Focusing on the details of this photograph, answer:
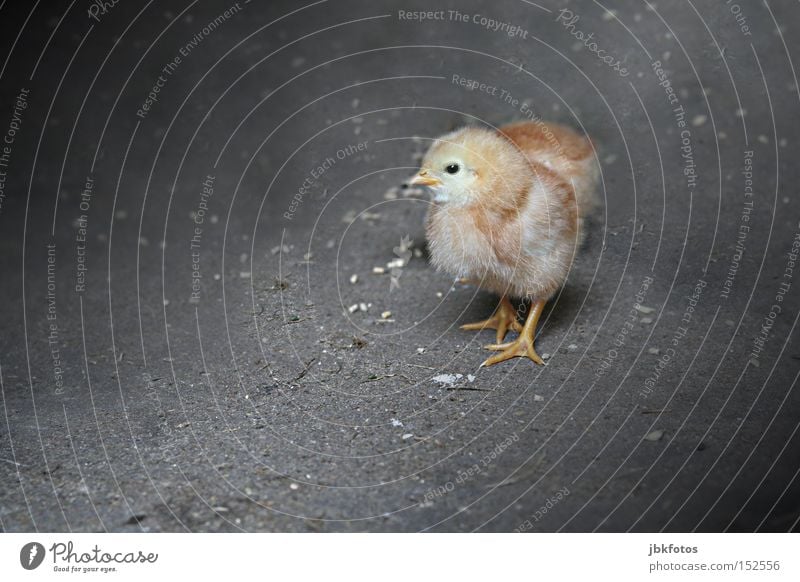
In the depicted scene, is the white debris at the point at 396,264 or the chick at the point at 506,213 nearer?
the chick at the point at 506,213

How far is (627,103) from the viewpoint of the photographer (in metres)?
2.21

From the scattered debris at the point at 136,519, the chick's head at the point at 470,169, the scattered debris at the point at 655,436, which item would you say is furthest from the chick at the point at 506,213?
the scattered debris at the point at 136,519

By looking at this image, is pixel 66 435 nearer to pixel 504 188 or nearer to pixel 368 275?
pixel 368 275

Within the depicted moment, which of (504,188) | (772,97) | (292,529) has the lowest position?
(292,529)

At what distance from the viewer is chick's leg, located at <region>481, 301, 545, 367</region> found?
183 centimetres

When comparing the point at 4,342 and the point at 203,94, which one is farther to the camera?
the point at 203,94

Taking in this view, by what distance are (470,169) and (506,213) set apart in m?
0.13

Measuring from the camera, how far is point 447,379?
1.79m

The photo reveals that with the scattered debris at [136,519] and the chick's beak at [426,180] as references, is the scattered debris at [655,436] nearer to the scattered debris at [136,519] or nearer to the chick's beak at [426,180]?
the chick's beak at [426,180]

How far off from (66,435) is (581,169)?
1.36 metres

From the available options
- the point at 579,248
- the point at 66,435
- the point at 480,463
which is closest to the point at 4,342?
the point at 66,435

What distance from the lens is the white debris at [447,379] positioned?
5.83ft

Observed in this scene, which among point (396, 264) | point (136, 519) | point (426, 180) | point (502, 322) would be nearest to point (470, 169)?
point (426, 180)

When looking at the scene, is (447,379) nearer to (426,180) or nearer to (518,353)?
(518,353)
